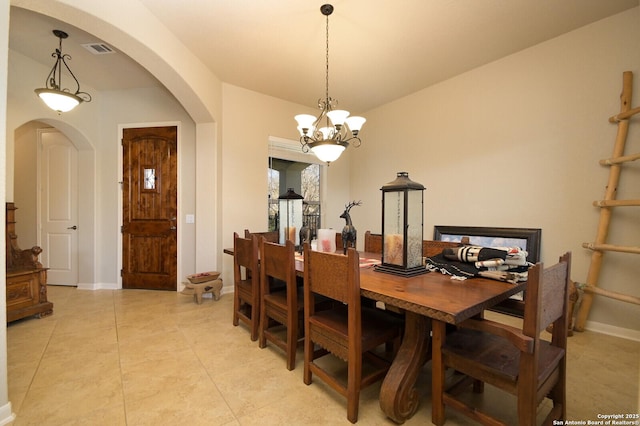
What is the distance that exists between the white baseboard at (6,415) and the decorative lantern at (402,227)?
2.17 meters

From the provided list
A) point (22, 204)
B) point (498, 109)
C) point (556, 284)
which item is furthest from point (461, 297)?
point (22, 204)

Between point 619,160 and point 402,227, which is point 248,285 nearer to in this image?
point 402,227

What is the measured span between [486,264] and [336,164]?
146 inches

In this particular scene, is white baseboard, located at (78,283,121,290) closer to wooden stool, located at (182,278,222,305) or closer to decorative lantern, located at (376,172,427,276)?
wooden stool, located at (182,278,222,305)

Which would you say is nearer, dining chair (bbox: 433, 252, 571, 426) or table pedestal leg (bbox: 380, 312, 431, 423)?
dining chair (bbox: 433, 252, 571, 426)

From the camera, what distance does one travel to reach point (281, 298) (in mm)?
2207

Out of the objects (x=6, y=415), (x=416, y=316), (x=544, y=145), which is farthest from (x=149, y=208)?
(x=544, y=145)

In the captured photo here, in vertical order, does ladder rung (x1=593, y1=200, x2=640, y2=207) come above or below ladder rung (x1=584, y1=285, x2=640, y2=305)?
above

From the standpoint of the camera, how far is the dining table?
1.27m

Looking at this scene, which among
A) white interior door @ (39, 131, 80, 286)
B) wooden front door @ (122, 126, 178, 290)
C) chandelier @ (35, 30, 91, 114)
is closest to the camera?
chandelier @ (35, 30, 91, 114)

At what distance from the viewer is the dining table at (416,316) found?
1271mm

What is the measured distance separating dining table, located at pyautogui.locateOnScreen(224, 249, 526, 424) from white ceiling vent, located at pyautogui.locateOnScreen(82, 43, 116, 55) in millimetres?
3546

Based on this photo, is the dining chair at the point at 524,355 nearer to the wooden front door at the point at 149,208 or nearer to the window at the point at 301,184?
the window at the point at 301,184

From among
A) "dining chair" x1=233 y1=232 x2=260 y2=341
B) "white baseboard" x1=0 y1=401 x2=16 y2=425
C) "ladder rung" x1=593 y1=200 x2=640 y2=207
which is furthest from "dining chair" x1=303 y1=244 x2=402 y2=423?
"ladder rung" x1=593 y1=200 x2=640 y2=207
